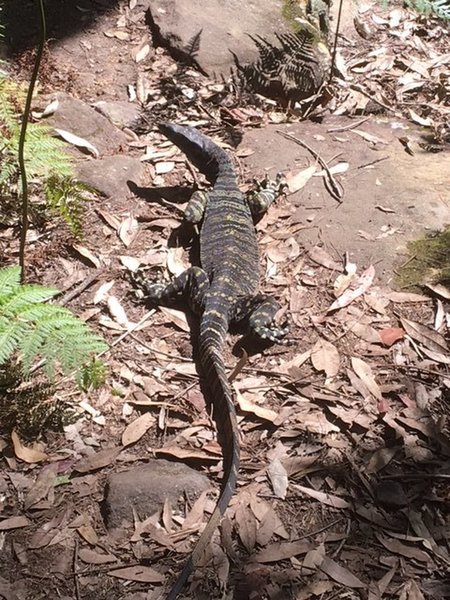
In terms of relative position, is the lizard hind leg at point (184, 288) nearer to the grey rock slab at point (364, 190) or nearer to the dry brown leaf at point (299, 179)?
the grey rock slab at point (364, 190)

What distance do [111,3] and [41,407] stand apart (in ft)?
20.6

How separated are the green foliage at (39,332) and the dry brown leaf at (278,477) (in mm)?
1307

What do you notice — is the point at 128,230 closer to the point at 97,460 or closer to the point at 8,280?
the point at 8,280

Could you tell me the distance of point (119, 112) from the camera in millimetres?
7312

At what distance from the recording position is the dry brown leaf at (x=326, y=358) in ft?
15.7

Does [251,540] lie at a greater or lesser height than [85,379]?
lesser

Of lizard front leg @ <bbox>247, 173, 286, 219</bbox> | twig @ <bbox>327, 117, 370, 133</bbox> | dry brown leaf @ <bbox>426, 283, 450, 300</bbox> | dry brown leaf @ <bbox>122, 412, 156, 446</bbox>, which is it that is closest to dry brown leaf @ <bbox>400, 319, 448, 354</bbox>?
dry brown leaf @ <bbox>426, 283, 450, 300</bbox>

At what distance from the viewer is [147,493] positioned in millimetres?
3887

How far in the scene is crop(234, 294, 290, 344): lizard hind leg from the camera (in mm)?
5004

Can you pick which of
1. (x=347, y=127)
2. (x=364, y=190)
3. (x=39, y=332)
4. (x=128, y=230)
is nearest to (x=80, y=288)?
(x=128, y=230)

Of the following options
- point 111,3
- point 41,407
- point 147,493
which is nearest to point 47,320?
point 41,407

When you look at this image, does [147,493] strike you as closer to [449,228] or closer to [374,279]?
[374,279]

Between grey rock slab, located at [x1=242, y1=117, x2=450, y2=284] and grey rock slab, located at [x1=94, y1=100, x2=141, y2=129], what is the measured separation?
1247 mm

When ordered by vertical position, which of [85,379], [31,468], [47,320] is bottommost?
[31,468]
